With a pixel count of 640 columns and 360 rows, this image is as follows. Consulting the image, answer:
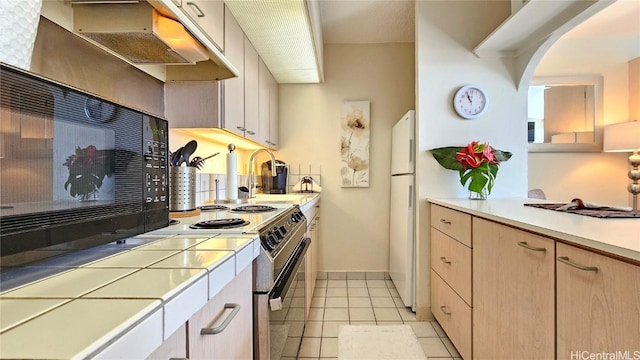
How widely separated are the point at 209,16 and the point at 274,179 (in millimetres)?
1907

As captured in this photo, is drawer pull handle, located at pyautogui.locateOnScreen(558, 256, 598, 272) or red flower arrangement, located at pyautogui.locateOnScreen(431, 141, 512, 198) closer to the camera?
drawer pull handle, located at pyautogui.locateOnScreen(558, 256, 598, 272)

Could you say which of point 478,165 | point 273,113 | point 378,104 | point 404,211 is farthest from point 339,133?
point 478,165

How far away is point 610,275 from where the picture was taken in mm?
790

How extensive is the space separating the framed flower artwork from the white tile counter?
110 inches

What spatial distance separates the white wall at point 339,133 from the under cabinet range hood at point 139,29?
2229 mm

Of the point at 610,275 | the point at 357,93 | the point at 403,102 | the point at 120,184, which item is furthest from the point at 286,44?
the point at 610,275

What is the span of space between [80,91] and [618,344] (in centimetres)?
133

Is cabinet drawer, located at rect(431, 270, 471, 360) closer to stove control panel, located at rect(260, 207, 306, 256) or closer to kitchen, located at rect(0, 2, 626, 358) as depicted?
kitchen, located at rect(0, 2, 626, 358)

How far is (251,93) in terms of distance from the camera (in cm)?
236

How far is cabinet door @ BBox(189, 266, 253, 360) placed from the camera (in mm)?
641

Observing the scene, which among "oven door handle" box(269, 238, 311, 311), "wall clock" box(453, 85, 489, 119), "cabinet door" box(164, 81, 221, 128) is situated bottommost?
"oven door handle" box(269, 238, 311, 311)

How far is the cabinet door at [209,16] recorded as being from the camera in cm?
126

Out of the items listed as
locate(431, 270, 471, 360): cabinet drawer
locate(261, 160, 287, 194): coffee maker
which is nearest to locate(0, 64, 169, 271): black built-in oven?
locate(431, 270, 471, 360): cabinet drawer

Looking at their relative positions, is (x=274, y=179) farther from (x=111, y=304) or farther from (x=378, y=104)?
(x=111, y=304)
